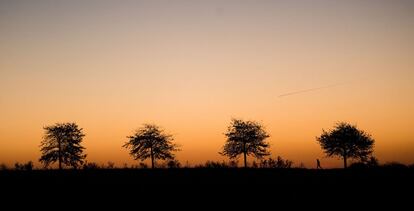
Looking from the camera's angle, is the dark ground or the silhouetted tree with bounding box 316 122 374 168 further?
the silhouetted tree with bounding box 316 122 374 168

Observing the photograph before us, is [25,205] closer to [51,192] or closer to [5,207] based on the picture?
[5,207]

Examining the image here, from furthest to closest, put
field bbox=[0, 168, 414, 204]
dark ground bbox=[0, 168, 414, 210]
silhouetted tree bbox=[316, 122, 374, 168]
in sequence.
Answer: silhouetted tree bbox=[316, 122, 374, 168], field bbox=[0, 168, 414, 204], dark ground bbox=[0, 168, 414, 210]

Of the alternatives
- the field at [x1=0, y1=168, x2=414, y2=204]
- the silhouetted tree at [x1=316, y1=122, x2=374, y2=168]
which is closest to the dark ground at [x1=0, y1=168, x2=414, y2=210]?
the field at [x1=0, y1=168, x2=414, y2=204]

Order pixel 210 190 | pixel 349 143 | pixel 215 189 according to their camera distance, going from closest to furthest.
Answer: pixel 210 190, pixel 215 189, pixel 349 143

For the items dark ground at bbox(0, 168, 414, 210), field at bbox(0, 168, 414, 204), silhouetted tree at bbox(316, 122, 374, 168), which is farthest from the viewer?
silhouetted tree at bbox(316, 122, 374, 168)

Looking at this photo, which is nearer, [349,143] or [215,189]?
[215,189]

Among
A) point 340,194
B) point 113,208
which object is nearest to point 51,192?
point 113,208

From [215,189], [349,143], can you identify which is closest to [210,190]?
[215,189]

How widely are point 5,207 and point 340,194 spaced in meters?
15.3

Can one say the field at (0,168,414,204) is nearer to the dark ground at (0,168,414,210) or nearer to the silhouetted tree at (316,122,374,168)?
the dark ground at (0,168,414,210)

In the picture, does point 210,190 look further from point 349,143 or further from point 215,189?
point 349,143

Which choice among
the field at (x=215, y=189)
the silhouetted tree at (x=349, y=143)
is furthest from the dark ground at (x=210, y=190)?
the silhouetted tree at (x=349, y=143)

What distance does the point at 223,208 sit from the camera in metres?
17.2

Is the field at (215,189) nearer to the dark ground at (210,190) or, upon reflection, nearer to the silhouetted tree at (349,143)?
the dark ground at (210,190)
